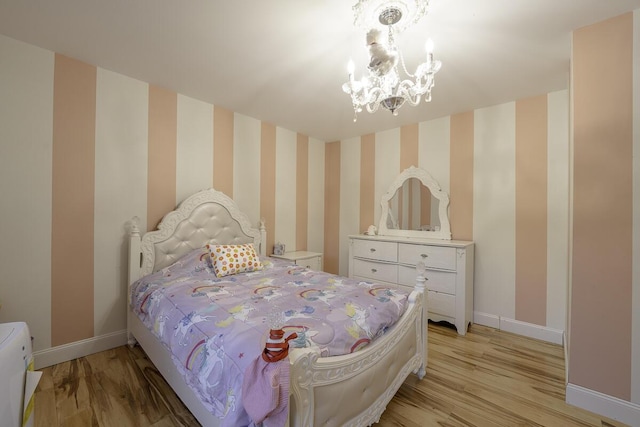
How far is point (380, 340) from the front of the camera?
1524 millimetres

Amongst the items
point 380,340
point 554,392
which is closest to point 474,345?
point 554,392

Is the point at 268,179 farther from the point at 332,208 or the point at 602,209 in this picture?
the point at 602,209

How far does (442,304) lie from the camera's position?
3.00 meters

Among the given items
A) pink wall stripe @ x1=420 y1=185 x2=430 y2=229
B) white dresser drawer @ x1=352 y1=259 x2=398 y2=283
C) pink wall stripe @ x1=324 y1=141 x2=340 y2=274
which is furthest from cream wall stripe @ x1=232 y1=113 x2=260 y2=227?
pink wall stripe @ x1=420 y1=185 x2=430 y2=229

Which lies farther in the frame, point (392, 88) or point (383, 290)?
point (383, 290)

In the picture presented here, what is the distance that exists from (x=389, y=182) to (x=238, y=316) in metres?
2.98

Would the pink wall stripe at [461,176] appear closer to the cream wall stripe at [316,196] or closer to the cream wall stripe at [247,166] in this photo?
the cream wall stripe at [316,196]

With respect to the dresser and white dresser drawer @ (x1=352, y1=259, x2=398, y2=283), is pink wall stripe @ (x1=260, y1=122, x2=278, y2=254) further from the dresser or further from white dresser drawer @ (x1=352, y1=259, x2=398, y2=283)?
the dresser

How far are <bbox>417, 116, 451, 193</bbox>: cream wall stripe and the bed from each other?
73.7 inches

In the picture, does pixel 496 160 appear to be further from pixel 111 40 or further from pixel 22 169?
pixel 22 169

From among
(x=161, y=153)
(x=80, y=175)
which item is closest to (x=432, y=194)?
(x=161, y=153)

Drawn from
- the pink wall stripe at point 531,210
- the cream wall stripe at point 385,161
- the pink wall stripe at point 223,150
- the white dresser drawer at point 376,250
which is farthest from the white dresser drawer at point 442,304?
the pink wall stripe at point 223,150

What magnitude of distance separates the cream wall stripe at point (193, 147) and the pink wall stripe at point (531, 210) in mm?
3477

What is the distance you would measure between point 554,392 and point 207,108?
4.08 meters
